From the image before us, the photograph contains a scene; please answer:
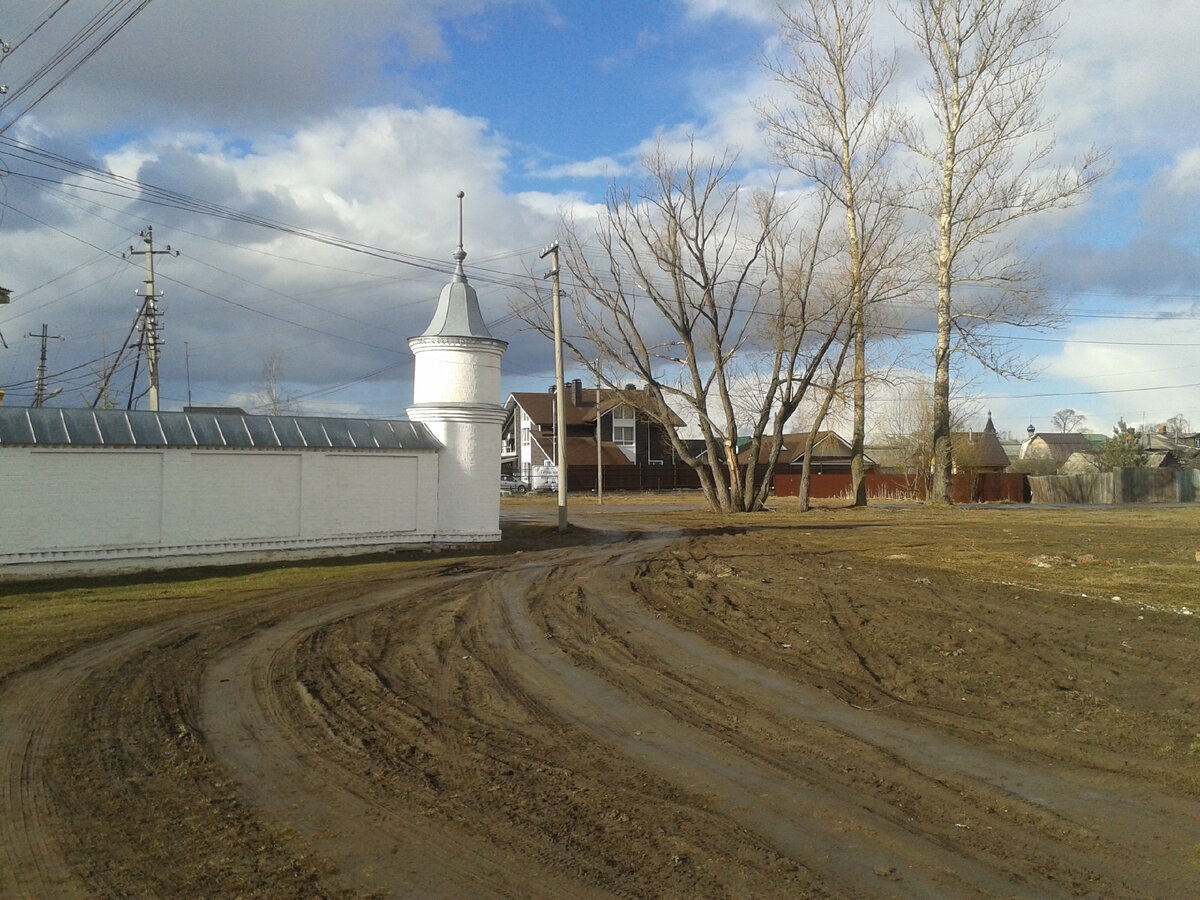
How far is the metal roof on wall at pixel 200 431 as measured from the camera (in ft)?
50.4

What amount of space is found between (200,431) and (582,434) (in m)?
54.2

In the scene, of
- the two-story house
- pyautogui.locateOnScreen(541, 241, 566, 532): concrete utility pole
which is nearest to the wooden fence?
the two-story house

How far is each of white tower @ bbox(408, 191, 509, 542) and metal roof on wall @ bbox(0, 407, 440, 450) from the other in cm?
59

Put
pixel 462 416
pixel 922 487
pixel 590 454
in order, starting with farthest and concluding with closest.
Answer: pixel 590 454 → pixel 922 487 → pixel 462 416

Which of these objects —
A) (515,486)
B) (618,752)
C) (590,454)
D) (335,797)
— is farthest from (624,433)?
(335,797)

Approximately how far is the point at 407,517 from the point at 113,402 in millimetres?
32303

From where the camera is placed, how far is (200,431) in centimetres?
1719

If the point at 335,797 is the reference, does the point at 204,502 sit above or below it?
above

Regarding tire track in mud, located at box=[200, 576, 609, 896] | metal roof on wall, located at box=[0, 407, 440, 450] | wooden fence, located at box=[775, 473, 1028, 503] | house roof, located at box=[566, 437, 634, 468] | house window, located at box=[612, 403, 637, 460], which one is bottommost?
tire track in mud, located at box=[200, 576, 609, 896]

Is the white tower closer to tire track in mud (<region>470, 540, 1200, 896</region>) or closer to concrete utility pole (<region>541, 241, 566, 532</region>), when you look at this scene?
concrete utility pole (<region>541, 241, 566, 532</region>)

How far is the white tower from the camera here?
20.9 m

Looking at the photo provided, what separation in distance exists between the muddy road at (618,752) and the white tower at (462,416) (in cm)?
868

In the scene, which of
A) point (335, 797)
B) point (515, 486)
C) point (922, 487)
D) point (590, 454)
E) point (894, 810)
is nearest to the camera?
point (894, 810)

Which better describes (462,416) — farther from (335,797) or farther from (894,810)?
(894,810)
